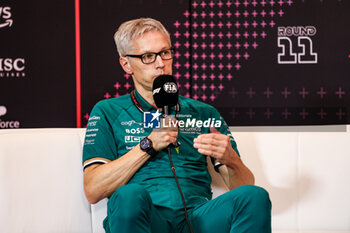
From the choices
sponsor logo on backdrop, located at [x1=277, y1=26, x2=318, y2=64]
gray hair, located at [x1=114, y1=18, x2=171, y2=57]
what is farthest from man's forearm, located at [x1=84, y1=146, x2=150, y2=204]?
sponsor logo on backdrop, located at [x1=277, y1=26, x2=318, y2=64]

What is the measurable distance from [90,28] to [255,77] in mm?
1154

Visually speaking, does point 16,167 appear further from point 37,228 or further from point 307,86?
point 307,86

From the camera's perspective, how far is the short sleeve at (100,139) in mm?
1779

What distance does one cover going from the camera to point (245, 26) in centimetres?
274

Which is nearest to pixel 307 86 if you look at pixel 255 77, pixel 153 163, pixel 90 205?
pixel 255 77

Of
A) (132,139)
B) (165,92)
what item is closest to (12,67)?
(132,139)

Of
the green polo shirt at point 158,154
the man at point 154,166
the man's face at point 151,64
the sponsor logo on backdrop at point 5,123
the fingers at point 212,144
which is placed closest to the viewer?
the man at point 154,166

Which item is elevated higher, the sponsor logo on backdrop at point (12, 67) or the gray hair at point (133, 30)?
the gray hair at point (133, 30)

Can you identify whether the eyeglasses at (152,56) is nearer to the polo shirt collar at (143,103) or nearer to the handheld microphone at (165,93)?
the polo shirt collar at (143,103)

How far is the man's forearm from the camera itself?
167 centimetres

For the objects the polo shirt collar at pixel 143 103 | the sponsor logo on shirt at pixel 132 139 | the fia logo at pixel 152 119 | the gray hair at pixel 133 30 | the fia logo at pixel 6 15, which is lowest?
the sponsor logo on shirt at pixel 132 139

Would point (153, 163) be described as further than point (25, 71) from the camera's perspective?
No

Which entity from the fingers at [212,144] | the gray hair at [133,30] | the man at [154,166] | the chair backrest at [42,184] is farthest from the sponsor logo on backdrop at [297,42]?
the chair backrest at [42,184]

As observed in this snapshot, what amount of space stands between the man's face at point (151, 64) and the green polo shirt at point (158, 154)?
0.10 metres
